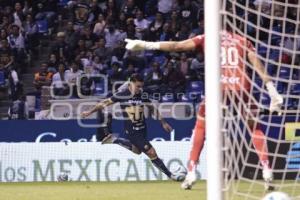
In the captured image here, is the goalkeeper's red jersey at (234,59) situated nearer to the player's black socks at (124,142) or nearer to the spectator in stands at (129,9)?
Result: the player's black socks at (124,142)

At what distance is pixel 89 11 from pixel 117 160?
21.9ft

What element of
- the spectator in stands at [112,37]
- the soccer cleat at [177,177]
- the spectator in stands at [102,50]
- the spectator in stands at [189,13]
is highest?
the spectator in stands at [189,13]

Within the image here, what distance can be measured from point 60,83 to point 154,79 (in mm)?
1909

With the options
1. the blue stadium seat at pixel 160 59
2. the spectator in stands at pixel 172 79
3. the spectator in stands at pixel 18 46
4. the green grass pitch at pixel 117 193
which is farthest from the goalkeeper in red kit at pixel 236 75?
the spectator in stands at pixel 18 46

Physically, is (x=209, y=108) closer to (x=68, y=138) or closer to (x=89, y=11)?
(x=68, y=138)

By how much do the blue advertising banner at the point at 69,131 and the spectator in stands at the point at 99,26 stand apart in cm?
470

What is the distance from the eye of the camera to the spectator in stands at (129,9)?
19.1 metres

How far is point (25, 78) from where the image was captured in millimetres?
18266

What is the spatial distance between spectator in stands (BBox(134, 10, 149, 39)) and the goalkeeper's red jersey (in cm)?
947

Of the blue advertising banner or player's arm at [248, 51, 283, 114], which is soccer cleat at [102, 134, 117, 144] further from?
player's arm at [248, 51, 283, 114]

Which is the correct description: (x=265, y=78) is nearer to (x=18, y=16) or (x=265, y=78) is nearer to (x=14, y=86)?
(x=14, y=86)

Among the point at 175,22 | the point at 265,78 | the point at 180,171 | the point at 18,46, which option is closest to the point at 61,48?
the point at 18,46

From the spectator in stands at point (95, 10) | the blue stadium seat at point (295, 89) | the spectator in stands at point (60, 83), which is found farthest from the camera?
the spectator in stands at point (95, 10)

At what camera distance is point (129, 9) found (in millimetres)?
19156
